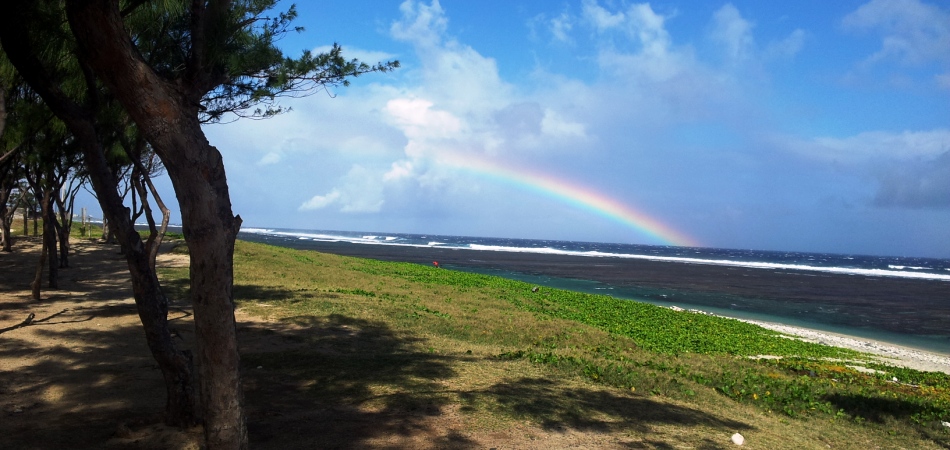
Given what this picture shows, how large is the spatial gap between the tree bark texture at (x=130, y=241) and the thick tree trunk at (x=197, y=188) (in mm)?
1817

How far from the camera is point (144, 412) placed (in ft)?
22.5

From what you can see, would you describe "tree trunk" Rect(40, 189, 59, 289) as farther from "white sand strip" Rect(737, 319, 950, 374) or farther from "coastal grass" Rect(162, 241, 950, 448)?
"white sand strip" Rect(737, 319, 950, 374)

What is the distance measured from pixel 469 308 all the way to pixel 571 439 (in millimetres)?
11886

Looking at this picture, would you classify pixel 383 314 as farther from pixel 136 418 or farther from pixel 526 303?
Answer: pixel 136 418

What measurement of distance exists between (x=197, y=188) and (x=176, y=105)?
0.64m

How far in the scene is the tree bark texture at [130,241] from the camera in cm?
609

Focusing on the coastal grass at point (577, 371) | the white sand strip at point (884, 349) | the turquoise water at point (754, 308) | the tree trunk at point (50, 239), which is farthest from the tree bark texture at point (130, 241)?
the turquoise water at point (754, 308)

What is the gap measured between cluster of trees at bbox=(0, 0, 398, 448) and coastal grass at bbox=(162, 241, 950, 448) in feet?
8.38

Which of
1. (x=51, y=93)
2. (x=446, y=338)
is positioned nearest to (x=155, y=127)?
(x=51, y=93)

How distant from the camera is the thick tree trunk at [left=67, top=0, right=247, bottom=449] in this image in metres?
4.30

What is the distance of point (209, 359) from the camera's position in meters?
4.46

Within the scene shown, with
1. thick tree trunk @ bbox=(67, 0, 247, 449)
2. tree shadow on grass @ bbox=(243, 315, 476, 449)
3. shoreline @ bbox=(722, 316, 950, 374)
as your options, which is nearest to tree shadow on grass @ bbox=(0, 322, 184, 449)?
tree shadow on grass @ bbox=(243, 315, 476, 449)

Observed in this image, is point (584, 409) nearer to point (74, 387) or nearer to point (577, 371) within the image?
point (577, 371)

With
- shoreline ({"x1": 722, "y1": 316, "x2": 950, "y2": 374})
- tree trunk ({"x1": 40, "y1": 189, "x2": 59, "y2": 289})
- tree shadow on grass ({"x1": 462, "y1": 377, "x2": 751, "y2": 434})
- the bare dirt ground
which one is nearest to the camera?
the bare dirt ground
